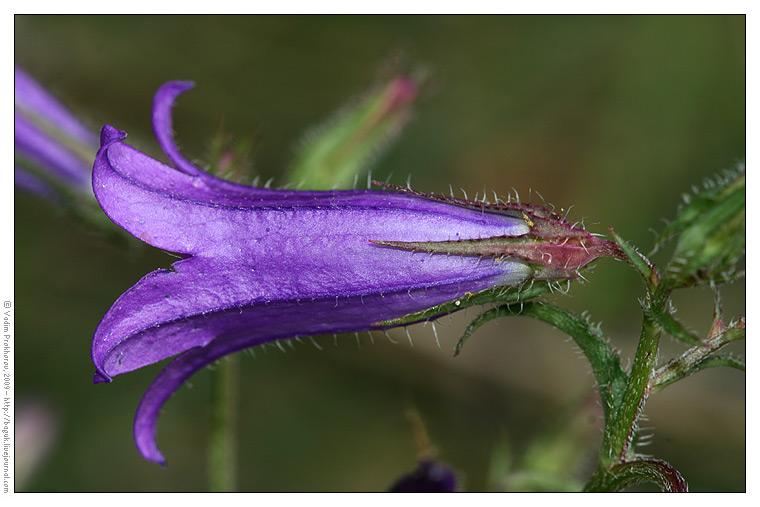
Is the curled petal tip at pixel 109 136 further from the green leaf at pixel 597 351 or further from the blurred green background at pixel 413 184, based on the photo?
the blurred green background at pixel 413 184

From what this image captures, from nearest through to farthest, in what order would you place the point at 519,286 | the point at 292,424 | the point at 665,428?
the point at 519,286, the point at 665,428, the point at 292,424

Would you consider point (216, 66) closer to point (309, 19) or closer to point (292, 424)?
point (309, 19)

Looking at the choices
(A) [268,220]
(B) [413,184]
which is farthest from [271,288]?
(B) [413,184]

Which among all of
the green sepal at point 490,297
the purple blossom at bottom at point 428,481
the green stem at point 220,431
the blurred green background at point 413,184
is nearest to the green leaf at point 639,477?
the green sepal at point 490,297

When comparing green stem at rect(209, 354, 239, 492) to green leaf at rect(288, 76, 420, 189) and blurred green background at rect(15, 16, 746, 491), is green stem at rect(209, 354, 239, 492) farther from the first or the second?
blurred green background at rect(15, 16, 746, 491)

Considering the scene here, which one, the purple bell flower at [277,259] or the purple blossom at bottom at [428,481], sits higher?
the purple bell flower at [277,259]

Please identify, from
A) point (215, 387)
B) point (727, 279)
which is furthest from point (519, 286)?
point (215, 387)

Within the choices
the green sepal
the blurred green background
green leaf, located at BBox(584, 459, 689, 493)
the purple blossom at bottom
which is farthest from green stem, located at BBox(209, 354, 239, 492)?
the blurred green background
